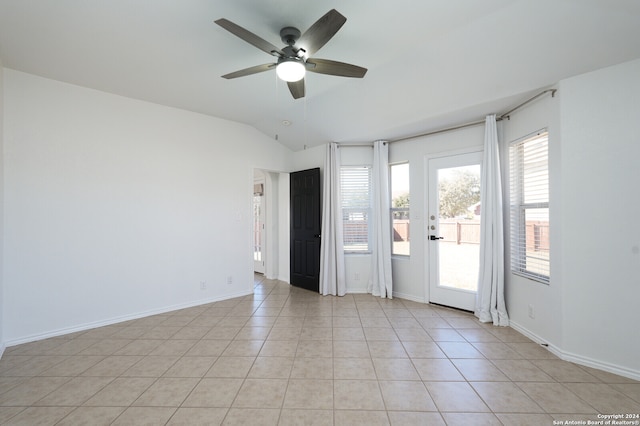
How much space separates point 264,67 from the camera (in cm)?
216

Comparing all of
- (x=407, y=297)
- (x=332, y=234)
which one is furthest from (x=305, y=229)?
(x=407, y=297)

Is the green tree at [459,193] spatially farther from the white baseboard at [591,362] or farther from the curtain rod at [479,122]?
the white baseboard at [591,362]

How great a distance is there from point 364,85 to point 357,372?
3.01m

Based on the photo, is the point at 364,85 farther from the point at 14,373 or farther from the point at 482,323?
the point at 14,373

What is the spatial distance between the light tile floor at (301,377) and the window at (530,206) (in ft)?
2.65

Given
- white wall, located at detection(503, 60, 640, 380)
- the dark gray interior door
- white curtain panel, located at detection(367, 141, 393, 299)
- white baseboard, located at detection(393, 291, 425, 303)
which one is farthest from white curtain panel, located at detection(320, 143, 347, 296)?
white wall, located at detection(503, 60, 640, 380)

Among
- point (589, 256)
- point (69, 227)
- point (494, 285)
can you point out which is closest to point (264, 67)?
point (69, 227)

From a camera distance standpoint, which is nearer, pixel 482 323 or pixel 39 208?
pixel 39 208

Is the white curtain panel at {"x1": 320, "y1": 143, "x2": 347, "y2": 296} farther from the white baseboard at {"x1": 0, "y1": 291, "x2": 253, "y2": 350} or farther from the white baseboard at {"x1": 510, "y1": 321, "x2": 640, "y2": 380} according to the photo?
the white baseboard at {"x1": 510, "y1": 321, "x2": 640, "y2": 380}

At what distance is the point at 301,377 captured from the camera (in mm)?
2219

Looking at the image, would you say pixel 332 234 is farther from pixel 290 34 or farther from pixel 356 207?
pixel 290 34

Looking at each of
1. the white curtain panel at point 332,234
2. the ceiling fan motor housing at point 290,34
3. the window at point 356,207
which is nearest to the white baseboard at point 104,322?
the white curtain panel at point 332,234

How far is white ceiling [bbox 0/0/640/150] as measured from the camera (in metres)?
2.00

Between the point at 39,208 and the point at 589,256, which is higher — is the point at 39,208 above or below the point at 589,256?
above
